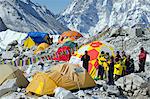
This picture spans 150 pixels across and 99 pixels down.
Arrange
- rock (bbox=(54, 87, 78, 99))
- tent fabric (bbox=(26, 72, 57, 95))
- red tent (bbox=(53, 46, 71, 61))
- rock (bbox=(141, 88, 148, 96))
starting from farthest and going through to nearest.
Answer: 1. red tent (bbox=(53, 46, 71, 61))
2. rock (bbox=(141, 88, 148, 96))
3. tent fabric (bbox=(26, 72, 57, 95))
4. rock (bbox=(54, 87, 78, 99))

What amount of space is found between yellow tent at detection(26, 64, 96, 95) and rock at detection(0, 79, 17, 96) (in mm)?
570

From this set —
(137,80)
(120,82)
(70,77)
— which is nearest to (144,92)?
(137,80)

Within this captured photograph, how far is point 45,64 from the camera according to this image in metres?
26.1

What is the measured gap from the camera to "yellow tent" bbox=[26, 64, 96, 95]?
1772cm

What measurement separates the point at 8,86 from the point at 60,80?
2.00 m

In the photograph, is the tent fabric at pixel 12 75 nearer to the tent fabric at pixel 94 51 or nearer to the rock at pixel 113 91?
the rock at pixel 113 91

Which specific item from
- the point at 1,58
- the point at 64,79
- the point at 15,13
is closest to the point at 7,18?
the point at 15,13

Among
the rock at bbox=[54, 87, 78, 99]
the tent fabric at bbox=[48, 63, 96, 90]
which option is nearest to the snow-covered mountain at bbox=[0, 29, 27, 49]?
the tent fabric at bbox=[48, 63, 96, 90]

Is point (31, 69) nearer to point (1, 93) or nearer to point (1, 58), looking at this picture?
point (1, 93)

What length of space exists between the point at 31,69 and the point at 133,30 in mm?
12211

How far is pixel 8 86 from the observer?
18094 mm

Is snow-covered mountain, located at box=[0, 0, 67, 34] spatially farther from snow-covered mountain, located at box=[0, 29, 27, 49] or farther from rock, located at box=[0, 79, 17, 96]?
rock, located at box=[0, 79, 17, 96]

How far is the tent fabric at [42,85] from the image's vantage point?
17.6m

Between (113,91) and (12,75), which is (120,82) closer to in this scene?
(113,91)
